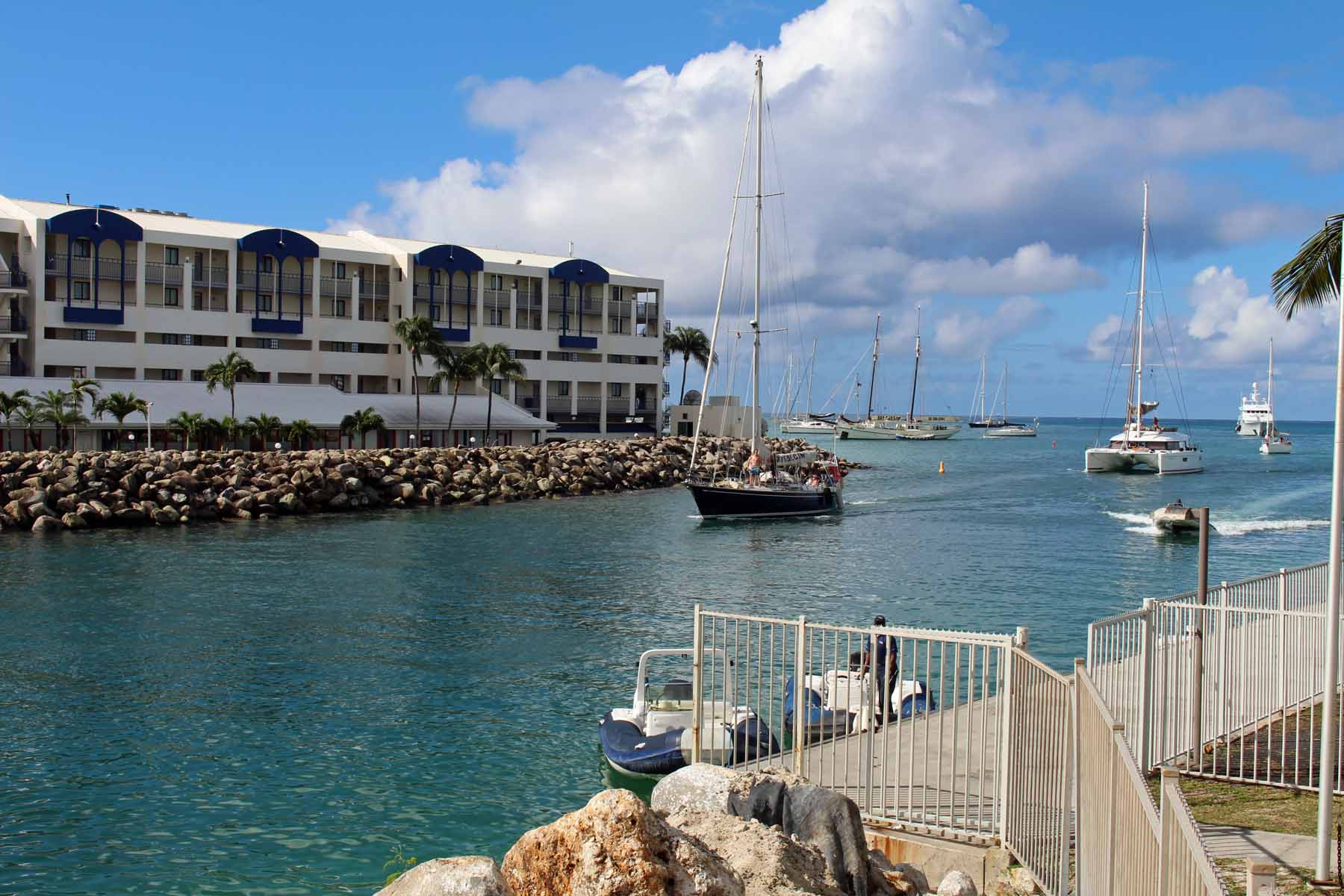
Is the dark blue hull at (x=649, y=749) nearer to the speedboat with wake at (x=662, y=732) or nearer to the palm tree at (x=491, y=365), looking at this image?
the speedboat with wake at (x=662, y=732)

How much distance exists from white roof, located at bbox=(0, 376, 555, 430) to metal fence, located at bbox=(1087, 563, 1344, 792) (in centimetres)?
6447

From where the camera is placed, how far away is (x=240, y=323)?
259ft

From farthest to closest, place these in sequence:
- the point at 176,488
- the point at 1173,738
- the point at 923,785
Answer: the point at 176,488, the point at 1173,738, the point at 923,785

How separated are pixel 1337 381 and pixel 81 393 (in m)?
67.6

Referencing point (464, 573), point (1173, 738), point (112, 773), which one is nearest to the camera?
point (1173, 738)

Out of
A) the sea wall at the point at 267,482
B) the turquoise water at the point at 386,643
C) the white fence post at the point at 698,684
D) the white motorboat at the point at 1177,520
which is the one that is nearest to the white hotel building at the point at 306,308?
the sea wall at the point at 267,482

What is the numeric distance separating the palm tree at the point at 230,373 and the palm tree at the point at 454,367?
13.1 m

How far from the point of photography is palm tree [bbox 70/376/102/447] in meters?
63.5

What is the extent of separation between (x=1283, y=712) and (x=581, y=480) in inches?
2313

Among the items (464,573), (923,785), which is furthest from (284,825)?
(464,573)

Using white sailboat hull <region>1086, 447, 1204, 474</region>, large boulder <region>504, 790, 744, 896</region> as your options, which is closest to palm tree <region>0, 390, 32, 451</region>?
large boulder <region>504, 790, 744, 896</region>

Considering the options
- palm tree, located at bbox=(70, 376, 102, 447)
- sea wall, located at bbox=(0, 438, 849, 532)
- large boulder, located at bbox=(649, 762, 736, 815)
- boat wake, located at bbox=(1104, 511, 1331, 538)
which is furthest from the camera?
palm tree, located at bbox=(70, 376, 102, 447)

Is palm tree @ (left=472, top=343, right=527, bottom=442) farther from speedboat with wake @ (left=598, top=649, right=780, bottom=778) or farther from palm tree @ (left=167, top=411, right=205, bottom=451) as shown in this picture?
speedboat with wake @ (left=598, top=649, right=780, bottom=778)

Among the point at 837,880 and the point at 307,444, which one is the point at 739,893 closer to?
the point at 837,880
